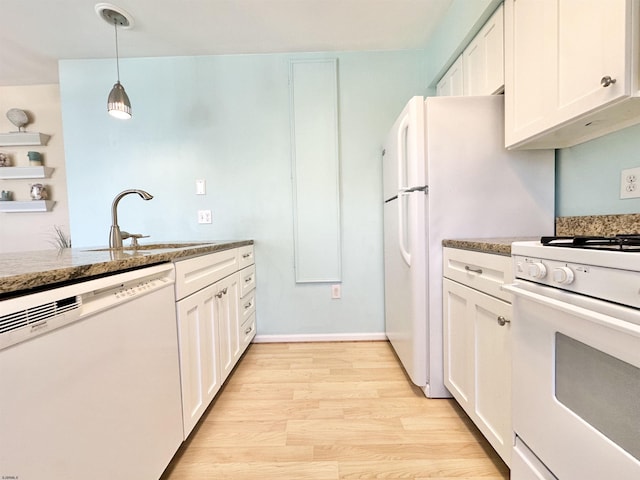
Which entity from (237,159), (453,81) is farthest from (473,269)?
(237,159)

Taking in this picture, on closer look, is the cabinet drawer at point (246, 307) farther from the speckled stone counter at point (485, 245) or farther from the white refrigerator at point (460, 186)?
the speckled stone counter at point (485, 245)

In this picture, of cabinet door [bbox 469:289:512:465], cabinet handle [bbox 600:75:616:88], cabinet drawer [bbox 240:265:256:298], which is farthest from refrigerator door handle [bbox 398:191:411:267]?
cabinet drawer [bbox 240:265:256:298]

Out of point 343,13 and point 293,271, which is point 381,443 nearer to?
point 293,271

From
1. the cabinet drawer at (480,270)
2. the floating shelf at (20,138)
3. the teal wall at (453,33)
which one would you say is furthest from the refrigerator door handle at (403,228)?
the floating shelf at (20,138)

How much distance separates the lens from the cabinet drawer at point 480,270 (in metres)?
1.02

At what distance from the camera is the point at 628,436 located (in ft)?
1.96

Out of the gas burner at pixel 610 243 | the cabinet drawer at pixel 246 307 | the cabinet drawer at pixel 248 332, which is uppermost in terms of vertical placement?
the gas burner at pixel 610 243

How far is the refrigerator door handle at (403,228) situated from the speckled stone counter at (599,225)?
727 millimetres

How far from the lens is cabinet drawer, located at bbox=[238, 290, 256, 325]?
2018mm

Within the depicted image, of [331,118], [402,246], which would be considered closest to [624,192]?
[402,246]

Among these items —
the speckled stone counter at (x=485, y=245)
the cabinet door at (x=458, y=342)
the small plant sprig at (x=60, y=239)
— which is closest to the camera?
the speckled stone counter at (x=485, y=245)

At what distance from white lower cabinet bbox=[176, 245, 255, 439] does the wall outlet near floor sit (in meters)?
1.80

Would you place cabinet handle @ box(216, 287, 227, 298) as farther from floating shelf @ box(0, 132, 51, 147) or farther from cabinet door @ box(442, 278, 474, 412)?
floating shelf @ box(0, 132, 51, 147)

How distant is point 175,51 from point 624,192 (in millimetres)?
2932
